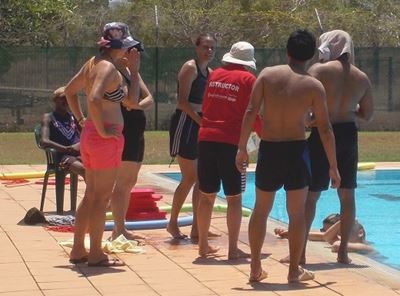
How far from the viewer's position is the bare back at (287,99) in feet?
22.0

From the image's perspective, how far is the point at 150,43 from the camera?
25578mm

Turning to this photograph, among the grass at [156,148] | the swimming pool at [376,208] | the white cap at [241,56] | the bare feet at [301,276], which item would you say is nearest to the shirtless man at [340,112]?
the white cap at [241,56]

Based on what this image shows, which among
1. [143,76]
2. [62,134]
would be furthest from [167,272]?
[143,76]

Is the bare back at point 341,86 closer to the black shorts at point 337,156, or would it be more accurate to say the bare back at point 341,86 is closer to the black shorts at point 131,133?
the black shorts at point 337,156

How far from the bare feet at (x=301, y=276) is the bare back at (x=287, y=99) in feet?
3.11

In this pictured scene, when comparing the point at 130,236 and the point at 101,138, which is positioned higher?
the point at 101,138

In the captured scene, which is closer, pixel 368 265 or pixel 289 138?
pixel 289 138

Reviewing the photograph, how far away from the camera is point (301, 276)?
687 centimetres

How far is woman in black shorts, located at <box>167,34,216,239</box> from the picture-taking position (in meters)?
8.21

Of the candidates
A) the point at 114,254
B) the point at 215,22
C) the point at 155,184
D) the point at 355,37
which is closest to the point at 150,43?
the point at 215,22

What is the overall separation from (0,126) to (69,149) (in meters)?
12.1

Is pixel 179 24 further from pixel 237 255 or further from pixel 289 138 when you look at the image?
pixel 289 138

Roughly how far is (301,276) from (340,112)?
1.41m

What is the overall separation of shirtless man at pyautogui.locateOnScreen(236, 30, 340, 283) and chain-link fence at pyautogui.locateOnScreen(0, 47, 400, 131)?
14685 millimetres
